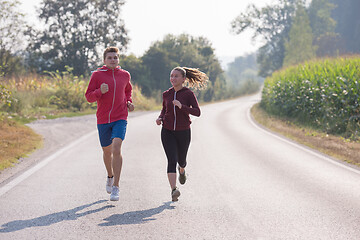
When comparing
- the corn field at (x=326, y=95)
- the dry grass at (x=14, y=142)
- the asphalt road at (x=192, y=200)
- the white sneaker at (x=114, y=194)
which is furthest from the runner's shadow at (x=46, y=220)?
the corn field at (x=326, y=95)

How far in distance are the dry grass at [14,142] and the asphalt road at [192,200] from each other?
70 centimetres

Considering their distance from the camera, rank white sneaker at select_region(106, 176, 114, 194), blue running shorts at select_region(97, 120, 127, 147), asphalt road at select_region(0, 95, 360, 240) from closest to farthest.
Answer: asphalt road at select_region(0, 95, 360, 240) < blue running shorts at select_region(97, 120, 127, 147) < white sneaker at select_region(106, 176, 114, 194)

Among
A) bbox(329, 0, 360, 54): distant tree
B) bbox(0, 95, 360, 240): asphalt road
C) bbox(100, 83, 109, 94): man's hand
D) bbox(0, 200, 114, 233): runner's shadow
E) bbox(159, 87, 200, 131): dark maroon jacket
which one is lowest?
bbox(0, 95, 360, 240): asphalt road

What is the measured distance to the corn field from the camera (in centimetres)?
1534

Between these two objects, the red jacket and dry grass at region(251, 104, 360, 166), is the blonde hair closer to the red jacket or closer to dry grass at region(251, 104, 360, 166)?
the red jacket

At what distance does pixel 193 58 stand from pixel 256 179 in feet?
179

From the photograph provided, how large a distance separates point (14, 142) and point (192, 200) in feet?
21.5

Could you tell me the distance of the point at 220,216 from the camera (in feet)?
17.4

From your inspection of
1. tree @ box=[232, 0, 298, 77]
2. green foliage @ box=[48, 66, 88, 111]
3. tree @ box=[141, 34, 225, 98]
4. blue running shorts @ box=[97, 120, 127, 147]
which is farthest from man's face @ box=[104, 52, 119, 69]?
tree @ box=[232, 0, 298, 77]

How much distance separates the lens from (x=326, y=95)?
16891mm

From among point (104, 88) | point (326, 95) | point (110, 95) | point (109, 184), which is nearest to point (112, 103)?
point (110, 95)

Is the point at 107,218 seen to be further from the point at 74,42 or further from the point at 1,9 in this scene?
the point at 74,42

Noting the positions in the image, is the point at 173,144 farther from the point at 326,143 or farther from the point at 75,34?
the point at 75,34

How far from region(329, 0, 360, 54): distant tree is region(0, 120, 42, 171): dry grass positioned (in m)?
79.4
